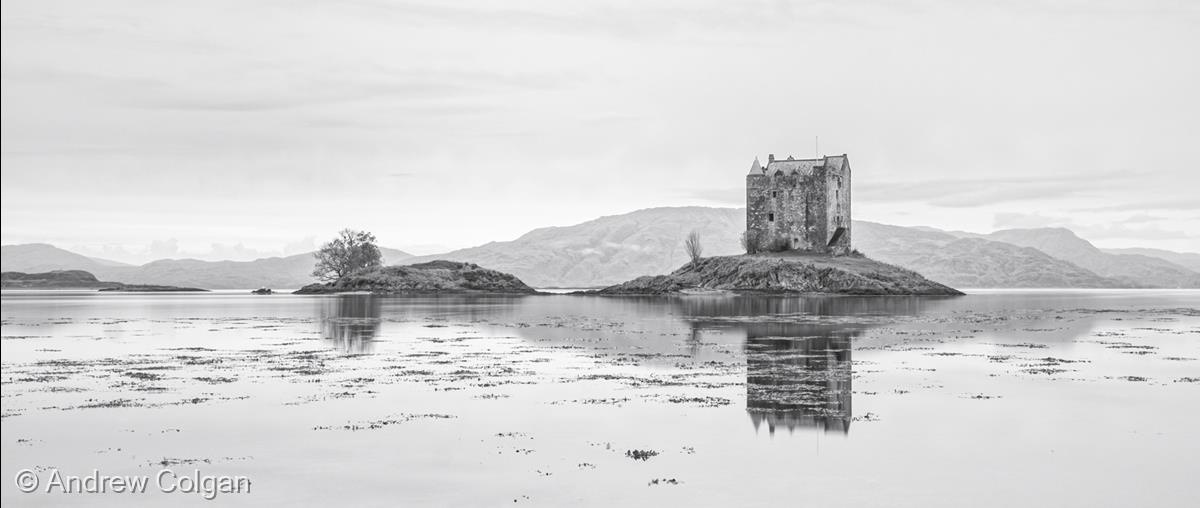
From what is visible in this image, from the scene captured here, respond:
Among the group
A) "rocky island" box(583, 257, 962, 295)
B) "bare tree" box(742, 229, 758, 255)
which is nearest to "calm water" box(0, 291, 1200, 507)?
"rocky island" box(583, 257, 962, 295)

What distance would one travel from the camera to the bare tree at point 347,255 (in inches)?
6959

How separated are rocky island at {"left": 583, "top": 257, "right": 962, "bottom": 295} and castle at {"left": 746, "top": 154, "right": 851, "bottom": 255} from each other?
3.19 metres

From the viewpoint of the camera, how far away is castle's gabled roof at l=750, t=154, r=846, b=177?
139750 mm

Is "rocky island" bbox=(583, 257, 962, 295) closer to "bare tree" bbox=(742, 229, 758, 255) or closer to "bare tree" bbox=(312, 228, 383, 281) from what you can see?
"bare tree" bbox=(742, 229, 758, 255)

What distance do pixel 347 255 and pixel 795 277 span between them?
87152 millimetres

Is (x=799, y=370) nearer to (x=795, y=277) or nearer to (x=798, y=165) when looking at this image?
(x=795, y=277)

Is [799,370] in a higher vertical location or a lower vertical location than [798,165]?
lower

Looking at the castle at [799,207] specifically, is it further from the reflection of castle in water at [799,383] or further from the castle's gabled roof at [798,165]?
the reflection of castle in water at [799,383]

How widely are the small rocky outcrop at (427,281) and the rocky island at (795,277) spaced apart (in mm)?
35825

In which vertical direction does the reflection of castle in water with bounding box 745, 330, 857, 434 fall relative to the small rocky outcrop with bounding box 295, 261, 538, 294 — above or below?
below

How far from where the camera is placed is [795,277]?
123375 millimetres

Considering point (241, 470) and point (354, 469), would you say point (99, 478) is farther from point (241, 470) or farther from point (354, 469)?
point (354, 469)

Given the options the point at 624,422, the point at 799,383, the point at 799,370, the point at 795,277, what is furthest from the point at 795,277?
the point at 624,422

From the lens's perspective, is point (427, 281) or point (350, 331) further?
point (427, 281)
